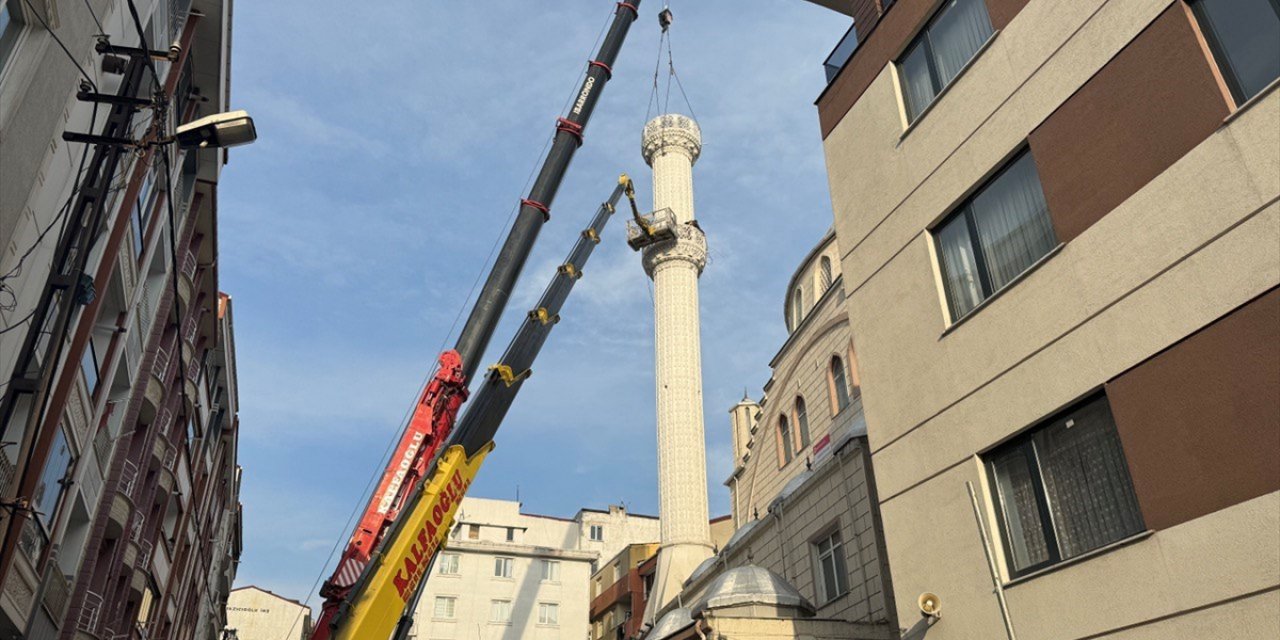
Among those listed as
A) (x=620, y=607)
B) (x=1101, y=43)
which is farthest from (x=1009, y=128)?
(x=620, y=607)

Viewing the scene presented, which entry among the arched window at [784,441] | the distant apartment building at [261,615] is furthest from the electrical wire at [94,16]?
the distant apartment building at [261,615]

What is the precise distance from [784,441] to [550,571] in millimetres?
31003

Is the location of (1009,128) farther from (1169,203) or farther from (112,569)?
(112,569)

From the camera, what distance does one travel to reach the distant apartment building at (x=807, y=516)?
1849cm

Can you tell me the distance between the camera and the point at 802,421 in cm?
3170

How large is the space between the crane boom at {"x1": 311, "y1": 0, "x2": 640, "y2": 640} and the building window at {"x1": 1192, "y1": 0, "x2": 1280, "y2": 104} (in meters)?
16.1

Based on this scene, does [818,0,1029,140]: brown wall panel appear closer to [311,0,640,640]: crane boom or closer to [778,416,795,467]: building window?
[311,0,640,640]: crane boom

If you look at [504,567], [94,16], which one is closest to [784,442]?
[94,16]

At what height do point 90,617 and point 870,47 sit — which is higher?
point 870,47

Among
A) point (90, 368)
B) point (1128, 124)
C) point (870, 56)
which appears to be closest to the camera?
point (1128, 124)

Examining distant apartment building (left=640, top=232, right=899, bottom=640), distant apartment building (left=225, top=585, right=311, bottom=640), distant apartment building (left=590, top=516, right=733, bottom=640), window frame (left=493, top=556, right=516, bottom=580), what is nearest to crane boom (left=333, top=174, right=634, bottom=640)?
distant apartment building (left=640, top=232, right=899, bottom=640)

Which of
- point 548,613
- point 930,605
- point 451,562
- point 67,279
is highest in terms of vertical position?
point 451,562

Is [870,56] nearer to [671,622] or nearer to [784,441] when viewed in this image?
[671,622]

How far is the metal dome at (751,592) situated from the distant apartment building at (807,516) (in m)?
0.03
